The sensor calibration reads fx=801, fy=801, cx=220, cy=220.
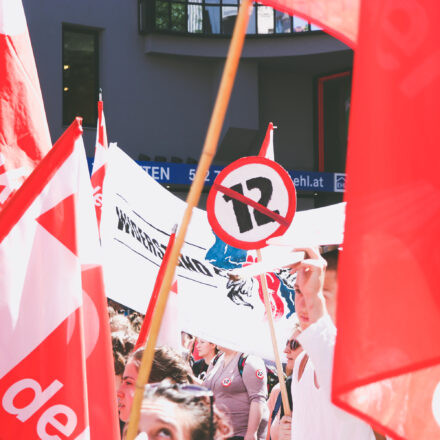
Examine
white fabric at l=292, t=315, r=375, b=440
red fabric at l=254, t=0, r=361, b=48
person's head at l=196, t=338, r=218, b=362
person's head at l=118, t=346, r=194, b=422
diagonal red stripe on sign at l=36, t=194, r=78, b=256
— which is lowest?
person's head at l=196, t=338, r=218, b=362

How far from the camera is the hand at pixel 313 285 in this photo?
236 cm

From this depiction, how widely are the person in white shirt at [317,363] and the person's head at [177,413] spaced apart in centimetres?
36

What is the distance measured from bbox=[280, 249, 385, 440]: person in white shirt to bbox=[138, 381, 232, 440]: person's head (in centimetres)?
36

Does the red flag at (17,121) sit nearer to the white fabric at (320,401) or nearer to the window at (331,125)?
the white fabric at (320,401)

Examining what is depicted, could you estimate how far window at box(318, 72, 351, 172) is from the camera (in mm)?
20141

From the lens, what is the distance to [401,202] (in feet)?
5.68

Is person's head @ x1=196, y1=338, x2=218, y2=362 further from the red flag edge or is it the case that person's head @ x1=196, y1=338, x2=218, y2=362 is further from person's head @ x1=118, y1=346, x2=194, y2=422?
the red flag edge

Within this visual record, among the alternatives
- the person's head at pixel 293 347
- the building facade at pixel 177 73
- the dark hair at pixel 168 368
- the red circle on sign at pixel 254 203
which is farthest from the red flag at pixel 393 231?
the building facade at pixel 177 73

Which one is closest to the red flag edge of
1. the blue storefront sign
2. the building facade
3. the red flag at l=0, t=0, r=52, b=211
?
the red flag at l=0, t=0, r=52, b=211

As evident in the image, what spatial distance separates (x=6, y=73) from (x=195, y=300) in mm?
2024

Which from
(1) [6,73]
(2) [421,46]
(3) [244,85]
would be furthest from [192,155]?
(2) [421,46]

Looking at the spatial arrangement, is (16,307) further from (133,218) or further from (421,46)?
(133,218)

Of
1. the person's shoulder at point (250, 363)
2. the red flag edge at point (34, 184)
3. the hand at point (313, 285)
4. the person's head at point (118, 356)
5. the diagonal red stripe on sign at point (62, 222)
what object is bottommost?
the person's shoulder at point (250, 363)

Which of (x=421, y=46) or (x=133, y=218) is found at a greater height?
(x=421, y=46)
